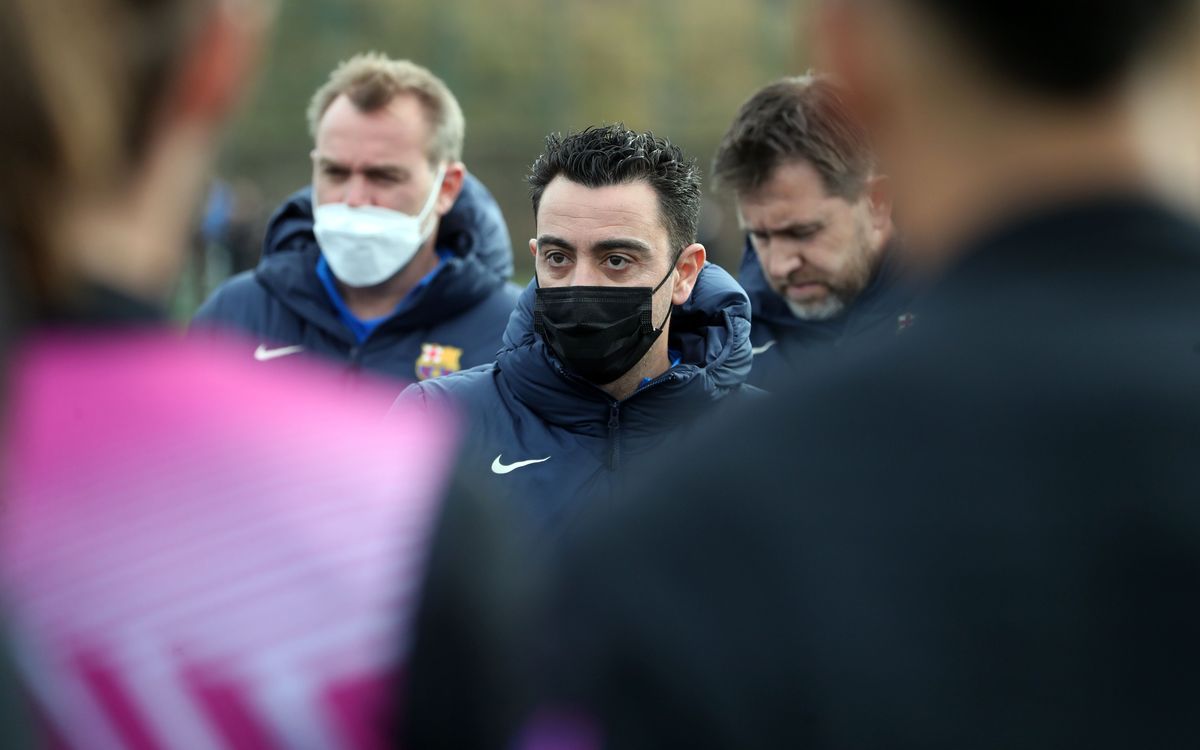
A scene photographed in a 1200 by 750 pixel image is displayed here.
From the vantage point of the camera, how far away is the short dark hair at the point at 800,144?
464 centimetres

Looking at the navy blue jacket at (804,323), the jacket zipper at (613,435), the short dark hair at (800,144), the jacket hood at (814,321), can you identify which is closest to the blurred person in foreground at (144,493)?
the jacket zipper at (613,435)

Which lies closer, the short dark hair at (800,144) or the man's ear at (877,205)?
the man's ear at (877,205)

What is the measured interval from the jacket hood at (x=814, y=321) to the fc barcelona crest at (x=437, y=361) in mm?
1114

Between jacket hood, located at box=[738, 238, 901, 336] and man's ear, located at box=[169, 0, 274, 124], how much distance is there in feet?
11.4

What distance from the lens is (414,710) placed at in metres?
1.12

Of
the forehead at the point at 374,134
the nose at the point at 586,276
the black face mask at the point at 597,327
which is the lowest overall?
the black face mask at the point at 597,327

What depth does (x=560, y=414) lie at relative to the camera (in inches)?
153

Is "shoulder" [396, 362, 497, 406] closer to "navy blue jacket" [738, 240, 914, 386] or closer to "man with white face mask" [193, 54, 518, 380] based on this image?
"man with white face mask" [193, 54, 518, 380]

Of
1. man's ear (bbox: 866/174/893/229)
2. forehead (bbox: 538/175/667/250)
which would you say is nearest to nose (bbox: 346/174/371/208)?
forehead (bbox: 538/175/667/250)

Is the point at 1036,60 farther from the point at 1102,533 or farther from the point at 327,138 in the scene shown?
the point at 327,138

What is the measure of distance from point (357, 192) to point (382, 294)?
0.40m

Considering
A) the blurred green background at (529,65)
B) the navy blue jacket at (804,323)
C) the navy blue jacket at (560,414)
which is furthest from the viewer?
the blurred green background at (529,65)

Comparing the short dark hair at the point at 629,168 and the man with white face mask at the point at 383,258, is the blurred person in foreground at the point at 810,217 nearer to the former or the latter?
the short dark hair at the point at 629,168

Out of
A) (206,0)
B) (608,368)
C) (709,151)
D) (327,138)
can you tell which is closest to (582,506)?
(608,368)
